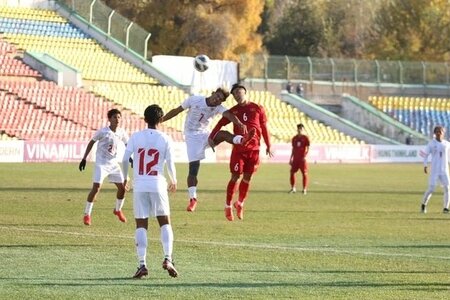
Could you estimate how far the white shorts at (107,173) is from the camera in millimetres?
20609

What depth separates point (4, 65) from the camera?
57250 mm

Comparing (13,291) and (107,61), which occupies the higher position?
(107,61)

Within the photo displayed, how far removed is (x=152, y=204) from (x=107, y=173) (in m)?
7.54

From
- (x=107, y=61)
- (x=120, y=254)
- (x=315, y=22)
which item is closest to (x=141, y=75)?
(x=107, y=61)

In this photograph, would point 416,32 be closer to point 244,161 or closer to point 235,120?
point 244,161

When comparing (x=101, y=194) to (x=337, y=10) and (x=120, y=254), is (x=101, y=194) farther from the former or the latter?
(x=337, y=10)

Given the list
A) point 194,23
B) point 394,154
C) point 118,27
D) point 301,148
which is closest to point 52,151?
point 301,148

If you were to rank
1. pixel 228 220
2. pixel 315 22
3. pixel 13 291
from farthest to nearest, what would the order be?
pixel 315 22 → pixel 228 220 → pixel 13 291

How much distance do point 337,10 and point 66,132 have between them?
4833 centimetres

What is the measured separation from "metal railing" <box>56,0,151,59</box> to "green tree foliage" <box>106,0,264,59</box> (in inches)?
469

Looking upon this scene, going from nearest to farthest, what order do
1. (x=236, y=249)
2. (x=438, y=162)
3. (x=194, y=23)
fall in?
(x=236, y=249) → (x=438, y=162) → (x=194, y=23)

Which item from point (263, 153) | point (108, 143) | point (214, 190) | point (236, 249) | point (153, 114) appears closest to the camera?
point (153, 114)

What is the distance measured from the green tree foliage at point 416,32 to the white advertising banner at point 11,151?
46.5 m

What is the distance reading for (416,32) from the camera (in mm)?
90000
